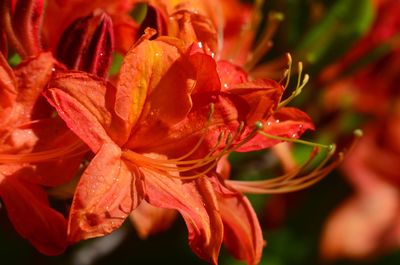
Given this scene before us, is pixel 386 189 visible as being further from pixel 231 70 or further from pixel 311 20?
pixel 231 70

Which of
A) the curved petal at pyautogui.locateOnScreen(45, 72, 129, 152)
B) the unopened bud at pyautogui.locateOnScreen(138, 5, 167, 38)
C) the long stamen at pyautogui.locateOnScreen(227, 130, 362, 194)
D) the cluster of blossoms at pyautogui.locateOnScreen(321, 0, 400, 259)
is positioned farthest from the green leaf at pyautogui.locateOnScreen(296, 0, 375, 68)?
the curved petal at pyautogui.locateOnScreen(45, 72, 129, 152)

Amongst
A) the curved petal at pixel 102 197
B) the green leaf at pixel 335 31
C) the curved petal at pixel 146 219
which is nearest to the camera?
the curved petal at pixel 102 197

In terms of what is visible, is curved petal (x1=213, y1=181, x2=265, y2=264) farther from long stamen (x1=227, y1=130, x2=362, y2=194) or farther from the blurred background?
the blurred background

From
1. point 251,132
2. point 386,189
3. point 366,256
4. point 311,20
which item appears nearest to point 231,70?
point 251,132

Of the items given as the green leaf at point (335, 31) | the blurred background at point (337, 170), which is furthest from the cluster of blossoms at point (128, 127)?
the green leaf at point (335, 31)

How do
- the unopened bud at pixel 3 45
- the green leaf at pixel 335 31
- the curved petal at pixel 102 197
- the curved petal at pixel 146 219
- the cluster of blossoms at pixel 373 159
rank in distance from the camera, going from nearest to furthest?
the curved petal at pixel 102 197 → the unopened bud at pixel 3 45 → the curved petal at pixel 146 219 → the green leaf at pixel 335 31 → the cluster of blossoms at pixel 373 159

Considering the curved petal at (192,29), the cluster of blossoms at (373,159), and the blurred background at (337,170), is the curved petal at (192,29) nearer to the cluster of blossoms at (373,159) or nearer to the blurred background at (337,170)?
the blurred background at (337,170)
